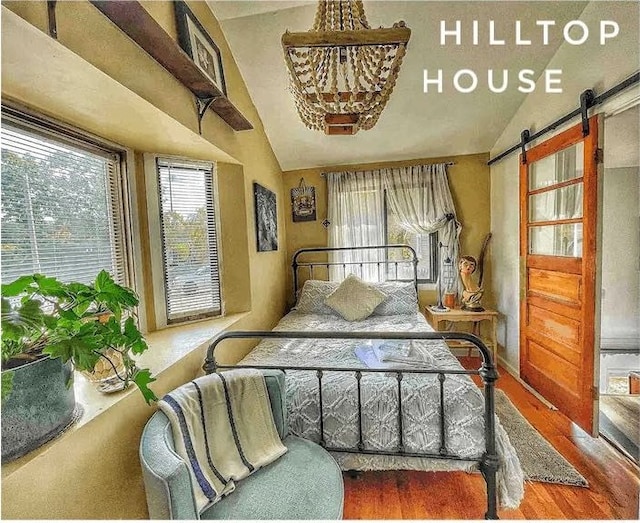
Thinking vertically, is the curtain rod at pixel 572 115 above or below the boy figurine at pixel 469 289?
above

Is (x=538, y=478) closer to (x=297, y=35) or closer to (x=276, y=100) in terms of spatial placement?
(x=297, y=35)

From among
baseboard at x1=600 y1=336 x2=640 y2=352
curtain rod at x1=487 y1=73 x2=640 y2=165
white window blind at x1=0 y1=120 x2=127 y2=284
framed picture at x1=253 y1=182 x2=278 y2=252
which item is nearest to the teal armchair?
white window blind at x1=0 y1=120 x2=127 y2=284

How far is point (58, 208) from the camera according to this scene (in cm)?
138

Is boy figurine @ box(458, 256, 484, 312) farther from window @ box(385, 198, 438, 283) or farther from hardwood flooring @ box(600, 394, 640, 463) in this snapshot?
hardwood flooring @ box(600, 394, 640, 463)

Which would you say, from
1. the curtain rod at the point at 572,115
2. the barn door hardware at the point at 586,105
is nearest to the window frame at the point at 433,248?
the curtain rod at the point at 572,115

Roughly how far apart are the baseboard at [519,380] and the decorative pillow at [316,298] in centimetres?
175

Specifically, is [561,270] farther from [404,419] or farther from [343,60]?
[343,60]

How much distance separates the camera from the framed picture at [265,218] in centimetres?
251

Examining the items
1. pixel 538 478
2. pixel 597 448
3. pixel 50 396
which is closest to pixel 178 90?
pixel 50 396

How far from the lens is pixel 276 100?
245cm

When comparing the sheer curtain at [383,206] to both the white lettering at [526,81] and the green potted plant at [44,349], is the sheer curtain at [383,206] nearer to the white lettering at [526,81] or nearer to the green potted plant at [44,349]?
the white lettering at [526,81]

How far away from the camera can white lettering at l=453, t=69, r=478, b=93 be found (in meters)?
2.26

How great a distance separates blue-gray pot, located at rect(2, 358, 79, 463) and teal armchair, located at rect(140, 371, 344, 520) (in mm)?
252

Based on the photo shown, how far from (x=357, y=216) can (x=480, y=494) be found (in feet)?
8.17
